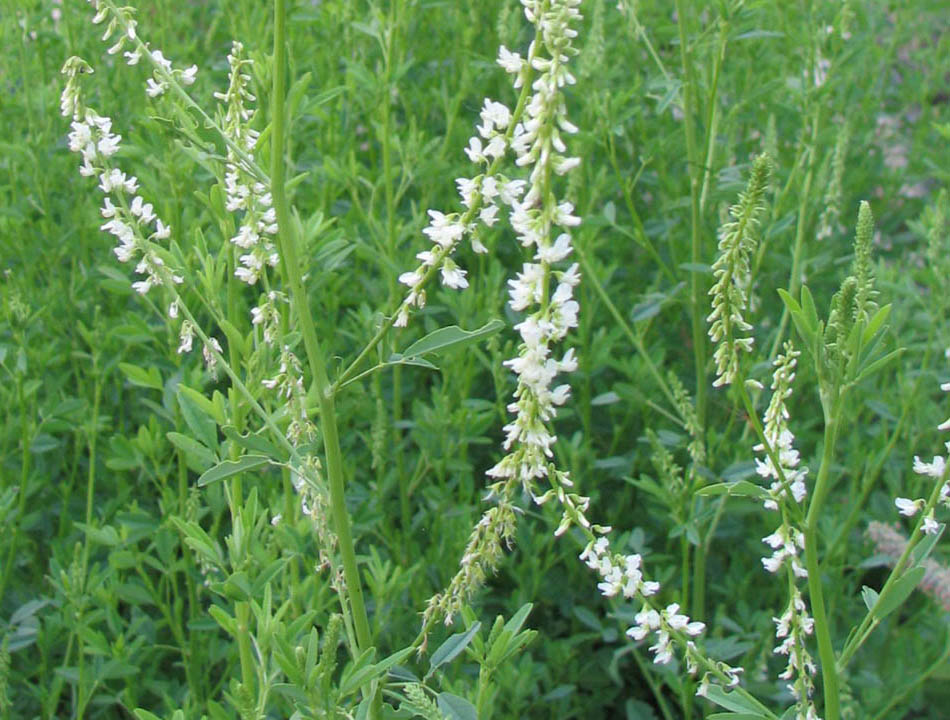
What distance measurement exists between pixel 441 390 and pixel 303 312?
1533 mm

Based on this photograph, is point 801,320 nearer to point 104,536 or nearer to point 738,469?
point 738,469

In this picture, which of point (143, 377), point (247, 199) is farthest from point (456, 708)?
point (143, 377)

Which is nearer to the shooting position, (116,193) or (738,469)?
(116,193)

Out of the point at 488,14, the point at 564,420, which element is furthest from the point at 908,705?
the point at 488,14

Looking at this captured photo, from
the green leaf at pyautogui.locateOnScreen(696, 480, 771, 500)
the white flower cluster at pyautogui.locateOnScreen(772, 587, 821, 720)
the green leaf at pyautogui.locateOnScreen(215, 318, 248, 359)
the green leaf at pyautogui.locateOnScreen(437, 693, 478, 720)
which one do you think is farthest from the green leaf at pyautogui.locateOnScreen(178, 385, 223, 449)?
the white flower cluster at pyautogui.locateOnScreen(772, 587, 821, 720)

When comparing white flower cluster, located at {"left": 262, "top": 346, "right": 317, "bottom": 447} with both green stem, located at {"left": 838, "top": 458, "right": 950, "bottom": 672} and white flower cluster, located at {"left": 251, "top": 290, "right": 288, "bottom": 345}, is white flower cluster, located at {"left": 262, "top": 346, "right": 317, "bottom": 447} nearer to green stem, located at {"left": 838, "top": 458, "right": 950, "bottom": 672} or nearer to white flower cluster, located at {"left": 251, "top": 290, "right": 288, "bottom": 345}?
white flower cluster, located at {"left": 251, "top": 290, "right": 288, "bottom": 345}

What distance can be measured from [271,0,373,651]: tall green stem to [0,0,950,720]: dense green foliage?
0.55 meters

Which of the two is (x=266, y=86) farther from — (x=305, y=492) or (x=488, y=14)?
(x=488, y=14)

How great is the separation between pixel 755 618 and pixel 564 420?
786 mm

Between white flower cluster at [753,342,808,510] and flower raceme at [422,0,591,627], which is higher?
flower raceme at [422,0,591,627]

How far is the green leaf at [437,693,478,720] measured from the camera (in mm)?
1515

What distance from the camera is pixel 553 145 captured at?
4.13ft

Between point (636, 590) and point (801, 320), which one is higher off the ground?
point (801, 320)

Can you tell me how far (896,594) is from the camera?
154 centimetres
